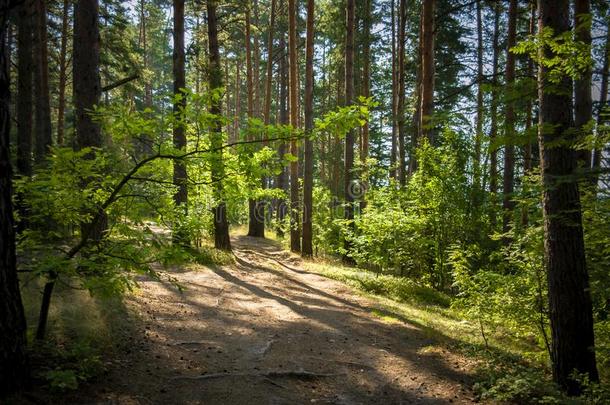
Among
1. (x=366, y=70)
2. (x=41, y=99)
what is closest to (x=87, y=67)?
(x=41, y=99)

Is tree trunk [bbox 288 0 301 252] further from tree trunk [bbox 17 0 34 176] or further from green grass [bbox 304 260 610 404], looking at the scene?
tree trunk [bbox 17 0 34 176]

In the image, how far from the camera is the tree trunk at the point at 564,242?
4.67 meters

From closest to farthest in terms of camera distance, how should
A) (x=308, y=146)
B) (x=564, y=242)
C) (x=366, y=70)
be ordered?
(x=564, y=242)
(x=308, y=146)
(x=366, y=70)

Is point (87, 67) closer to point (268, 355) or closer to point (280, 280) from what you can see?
point (268, 355)

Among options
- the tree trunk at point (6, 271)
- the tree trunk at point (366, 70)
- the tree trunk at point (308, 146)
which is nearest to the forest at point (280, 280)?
the tree trunk at point (6, 271)

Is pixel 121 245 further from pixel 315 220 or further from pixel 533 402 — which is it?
pixel 315 220

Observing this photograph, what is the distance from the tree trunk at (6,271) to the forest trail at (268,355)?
638 mm

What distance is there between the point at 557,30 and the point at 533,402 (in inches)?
168

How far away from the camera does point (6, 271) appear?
3.27 metres

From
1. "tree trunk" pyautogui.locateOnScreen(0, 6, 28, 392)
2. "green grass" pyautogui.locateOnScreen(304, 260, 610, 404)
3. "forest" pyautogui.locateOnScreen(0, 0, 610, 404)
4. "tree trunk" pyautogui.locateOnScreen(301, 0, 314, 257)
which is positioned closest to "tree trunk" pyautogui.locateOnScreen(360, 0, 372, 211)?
"tree trunk" pyautogui.locateOnScreen(301, 0, 314, 257)

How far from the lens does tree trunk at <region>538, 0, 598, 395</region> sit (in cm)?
467

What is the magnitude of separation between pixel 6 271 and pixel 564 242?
573 centimetres

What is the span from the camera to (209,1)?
12.8 m

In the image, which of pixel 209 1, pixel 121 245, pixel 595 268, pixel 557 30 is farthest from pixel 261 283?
pixel 209 1
